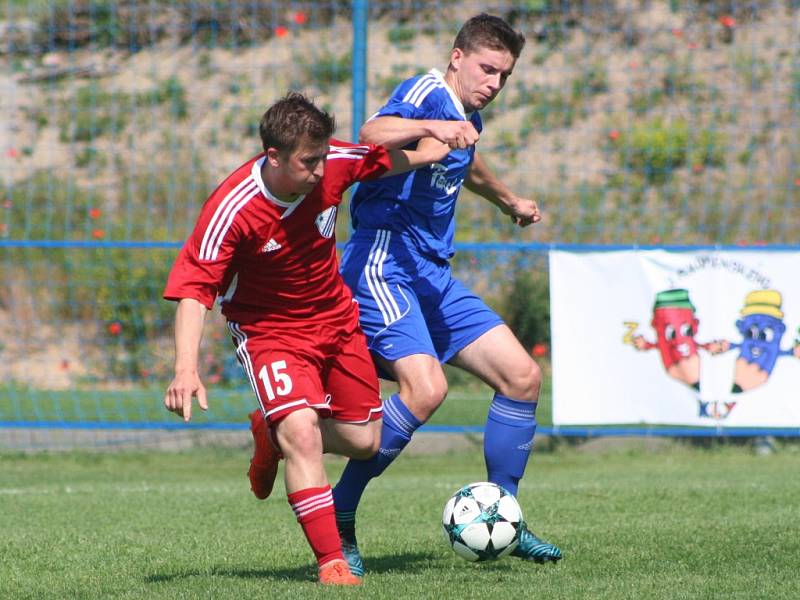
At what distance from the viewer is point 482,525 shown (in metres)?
5.07

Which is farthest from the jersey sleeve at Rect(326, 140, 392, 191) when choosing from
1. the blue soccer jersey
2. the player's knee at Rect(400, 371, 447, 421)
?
the player's knee at Rect(400, 371, 447, 421)

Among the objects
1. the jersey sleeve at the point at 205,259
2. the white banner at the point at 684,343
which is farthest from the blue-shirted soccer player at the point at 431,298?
the white banner at the point at 684,343

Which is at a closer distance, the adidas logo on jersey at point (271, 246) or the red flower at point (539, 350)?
the adidas logo on jersey at point (271, 246)

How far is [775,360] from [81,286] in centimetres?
713

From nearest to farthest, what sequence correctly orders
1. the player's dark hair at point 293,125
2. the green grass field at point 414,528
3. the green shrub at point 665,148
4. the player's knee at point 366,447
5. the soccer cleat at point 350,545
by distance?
1. the player's dark hair at point 293,125
2. the green grass field at point 414,528
3. the soccer cleat at point 350,545
4. the player's knee at point 366,447
5. the green shrub at point 665,148

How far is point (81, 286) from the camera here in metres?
13.1

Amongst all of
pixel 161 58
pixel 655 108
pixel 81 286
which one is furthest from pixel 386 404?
pixel 161 58

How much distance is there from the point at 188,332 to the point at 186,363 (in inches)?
5.9

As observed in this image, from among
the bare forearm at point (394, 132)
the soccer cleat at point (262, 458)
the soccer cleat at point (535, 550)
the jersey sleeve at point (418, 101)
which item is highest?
the jersey sleeve at point (418, 101)

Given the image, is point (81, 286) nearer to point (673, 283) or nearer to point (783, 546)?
point (673, 283)

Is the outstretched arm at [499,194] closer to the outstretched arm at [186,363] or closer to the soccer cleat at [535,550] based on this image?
the soccer cleat at [535,550]

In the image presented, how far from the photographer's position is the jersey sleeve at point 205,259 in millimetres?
4707

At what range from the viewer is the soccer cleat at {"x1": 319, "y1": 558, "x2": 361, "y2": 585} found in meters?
4.72

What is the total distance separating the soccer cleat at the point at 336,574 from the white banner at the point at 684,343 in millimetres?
4789
